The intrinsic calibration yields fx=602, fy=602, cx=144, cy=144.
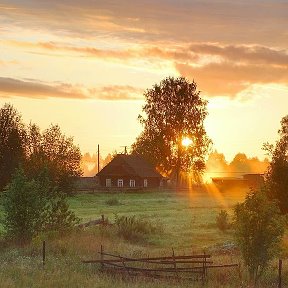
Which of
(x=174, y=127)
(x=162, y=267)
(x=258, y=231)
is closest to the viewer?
(x=258, y=231)

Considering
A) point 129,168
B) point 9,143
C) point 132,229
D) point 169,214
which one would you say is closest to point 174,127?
point 129,168

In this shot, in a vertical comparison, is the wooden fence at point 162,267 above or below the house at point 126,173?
below

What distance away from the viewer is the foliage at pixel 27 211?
112 feet

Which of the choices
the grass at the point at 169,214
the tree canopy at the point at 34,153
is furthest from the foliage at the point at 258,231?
the tree canopy at the point at 34,153

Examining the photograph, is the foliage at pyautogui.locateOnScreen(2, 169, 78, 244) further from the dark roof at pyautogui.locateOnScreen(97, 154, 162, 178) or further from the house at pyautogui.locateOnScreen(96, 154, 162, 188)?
the house at pyautogui.locateOnScreen(96, 154, 162, 188)

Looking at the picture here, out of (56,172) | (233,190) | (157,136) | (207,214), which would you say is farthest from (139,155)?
(207,214)

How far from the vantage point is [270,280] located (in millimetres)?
26484

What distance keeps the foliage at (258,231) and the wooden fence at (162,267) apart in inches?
50.6

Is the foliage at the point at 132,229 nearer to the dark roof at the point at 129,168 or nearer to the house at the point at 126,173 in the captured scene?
the dark roof at the point at 129,168

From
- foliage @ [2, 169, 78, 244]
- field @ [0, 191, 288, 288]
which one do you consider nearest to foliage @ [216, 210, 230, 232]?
field @ [0, 191, 288, 288]

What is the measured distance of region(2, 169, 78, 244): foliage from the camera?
34031 mm

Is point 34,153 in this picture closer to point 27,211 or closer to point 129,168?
point 129,168

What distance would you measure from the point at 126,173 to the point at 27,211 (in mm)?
70791

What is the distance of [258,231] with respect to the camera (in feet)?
84.2
